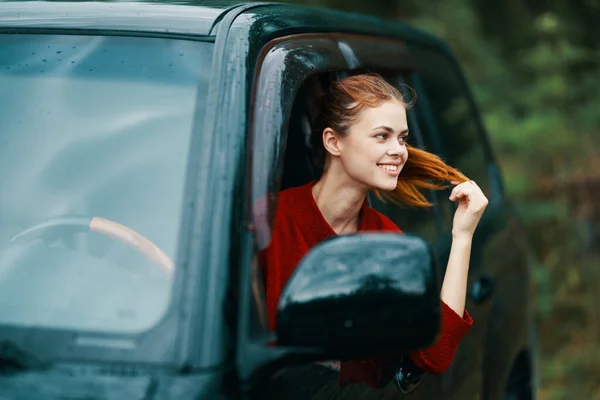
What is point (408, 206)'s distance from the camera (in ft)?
9.90

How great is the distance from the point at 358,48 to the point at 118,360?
1.46 metres

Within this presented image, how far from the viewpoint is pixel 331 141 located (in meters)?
2.51

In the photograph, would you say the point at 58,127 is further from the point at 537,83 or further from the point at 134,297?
the point at 537,83

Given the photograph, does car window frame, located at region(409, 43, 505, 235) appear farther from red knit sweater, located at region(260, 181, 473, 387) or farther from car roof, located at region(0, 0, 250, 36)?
car roof, located at region(0, 0, 250, 36)

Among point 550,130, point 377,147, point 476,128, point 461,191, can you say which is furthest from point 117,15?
point 550,130

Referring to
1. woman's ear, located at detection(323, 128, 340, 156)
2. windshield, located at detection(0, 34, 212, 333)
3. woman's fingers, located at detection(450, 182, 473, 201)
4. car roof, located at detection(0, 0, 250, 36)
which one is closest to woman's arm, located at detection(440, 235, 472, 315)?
woman's fingers, located at detection(450, 182, 473, 201)

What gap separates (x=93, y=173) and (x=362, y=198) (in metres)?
0.71

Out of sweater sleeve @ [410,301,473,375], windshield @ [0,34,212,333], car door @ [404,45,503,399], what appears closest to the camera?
windshield @ [0,34,212,333]

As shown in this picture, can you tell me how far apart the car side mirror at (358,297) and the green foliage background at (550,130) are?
12.8 feet

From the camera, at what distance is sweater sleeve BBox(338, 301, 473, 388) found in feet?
7.34

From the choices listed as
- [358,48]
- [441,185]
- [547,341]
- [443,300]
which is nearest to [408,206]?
[441,185]

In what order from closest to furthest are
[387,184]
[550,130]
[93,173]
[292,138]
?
[93,173]
[387,184]
[292,138]
[550,130]

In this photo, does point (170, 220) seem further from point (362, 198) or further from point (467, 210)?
point (467, 210)

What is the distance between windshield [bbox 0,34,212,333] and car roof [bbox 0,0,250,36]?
0.04 m
